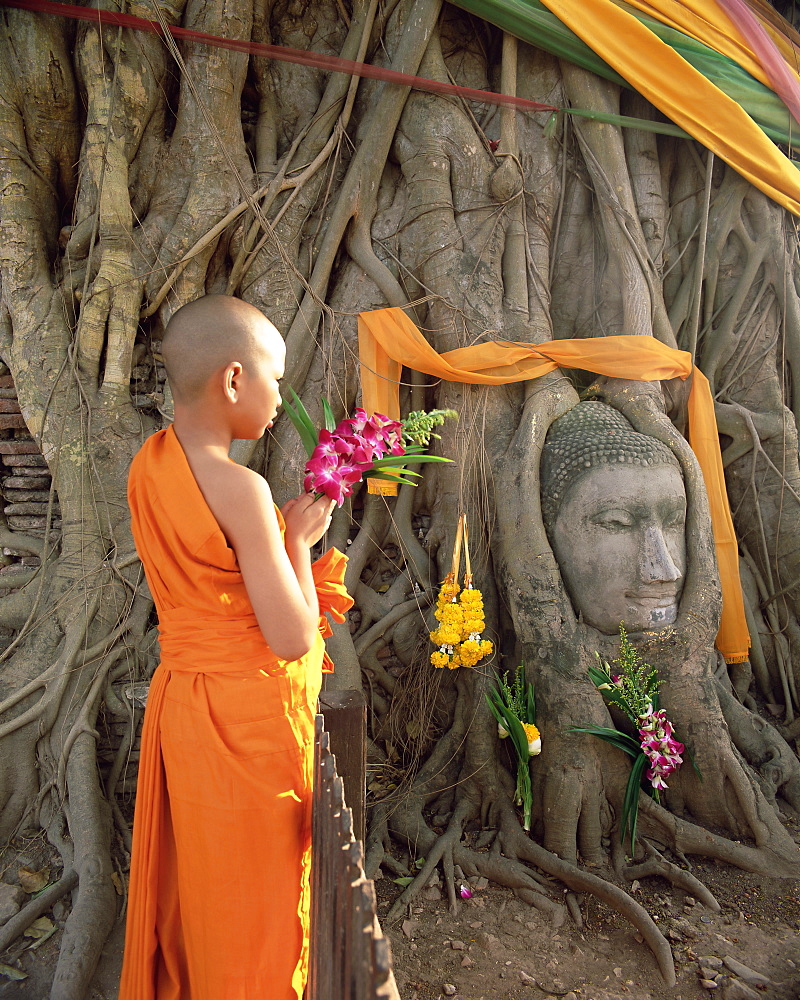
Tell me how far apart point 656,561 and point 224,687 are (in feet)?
7.57

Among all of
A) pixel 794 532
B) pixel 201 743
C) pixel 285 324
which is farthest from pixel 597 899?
pixel 285 324

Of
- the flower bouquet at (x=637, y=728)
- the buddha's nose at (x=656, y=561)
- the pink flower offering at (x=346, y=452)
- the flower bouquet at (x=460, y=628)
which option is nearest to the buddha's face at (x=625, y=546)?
the buddha's nose at (x=656, y=561)

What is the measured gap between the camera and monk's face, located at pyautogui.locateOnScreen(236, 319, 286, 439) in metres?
1.52

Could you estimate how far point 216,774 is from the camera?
58.4 inches

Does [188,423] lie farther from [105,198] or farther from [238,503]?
[105,198]

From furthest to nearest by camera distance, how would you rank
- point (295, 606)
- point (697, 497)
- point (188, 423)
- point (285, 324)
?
point (285, 324) → point (697, 497) → point (188, 423) → point (295, 606)

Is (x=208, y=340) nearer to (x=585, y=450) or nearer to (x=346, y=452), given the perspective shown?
(x=346, y=452)

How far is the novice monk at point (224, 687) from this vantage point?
1.45 metres

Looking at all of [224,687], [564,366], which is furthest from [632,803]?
[224,687]

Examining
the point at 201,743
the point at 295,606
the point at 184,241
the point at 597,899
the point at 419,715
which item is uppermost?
the point at 184,241

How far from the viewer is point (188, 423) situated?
155 centimetres

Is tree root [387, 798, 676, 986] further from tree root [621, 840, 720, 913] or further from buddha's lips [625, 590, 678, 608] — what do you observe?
buddha's lips [625, 590, 678, 608]

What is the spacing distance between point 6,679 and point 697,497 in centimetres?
344

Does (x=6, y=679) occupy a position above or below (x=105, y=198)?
below
